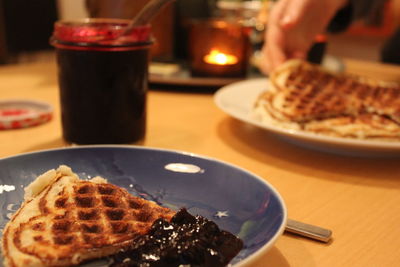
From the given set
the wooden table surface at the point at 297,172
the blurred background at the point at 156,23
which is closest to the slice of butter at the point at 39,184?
the wooden table surface at the point at 297,172

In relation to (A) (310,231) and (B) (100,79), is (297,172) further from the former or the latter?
(B) (100,79)

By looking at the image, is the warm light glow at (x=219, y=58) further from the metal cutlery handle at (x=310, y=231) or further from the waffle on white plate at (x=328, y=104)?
the metal cutlery handle at (x=310, y=231)

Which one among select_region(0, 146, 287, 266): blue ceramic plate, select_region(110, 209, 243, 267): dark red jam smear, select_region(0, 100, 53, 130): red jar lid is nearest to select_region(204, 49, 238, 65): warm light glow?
select_region(0, 100, 53, 130): red jar lid

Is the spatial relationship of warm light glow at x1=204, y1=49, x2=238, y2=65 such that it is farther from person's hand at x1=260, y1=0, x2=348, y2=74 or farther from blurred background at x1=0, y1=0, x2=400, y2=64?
blurred background at x1=0, y1=0, x2=400, y2=64

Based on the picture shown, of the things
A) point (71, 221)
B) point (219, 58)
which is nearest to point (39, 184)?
point (71, 221)

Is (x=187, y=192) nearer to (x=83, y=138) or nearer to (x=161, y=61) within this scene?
(x=83, y=138)

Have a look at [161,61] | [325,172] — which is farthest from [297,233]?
[161,61]
